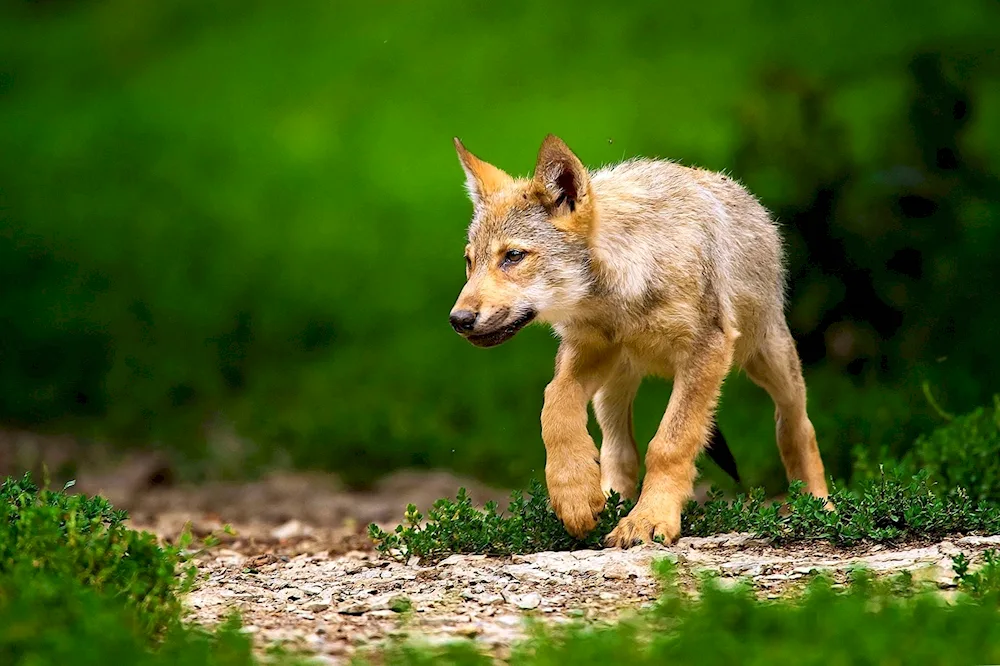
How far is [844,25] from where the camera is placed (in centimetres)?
1550

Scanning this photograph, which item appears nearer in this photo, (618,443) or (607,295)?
(607,295)

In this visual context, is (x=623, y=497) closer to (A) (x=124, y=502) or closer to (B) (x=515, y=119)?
(A) (x=124, y=502)

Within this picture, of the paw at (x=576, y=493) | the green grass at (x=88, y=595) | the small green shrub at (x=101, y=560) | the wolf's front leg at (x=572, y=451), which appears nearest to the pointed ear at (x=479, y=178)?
the wolf's front leg at (x=572, y=451)

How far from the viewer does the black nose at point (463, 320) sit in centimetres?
671

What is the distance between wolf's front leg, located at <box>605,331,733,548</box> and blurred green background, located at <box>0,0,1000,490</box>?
11.1 feet

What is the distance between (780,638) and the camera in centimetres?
458

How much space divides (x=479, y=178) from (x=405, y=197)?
25.2ft

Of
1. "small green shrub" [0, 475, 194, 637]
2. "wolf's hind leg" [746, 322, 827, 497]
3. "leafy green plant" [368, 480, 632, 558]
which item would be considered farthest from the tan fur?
"small green shrub" [0, 475, 194, 637]

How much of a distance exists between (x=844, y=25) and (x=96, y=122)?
28.9 ft

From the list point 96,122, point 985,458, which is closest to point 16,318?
point 96,122

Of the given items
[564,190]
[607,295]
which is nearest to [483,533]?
[607,295]

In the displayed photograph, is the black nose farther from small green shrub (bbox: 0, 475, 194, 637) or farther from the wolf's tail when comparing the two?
the wolf's tail

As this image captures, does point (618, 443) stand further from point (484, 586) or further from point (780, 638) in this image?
point (780, 638)

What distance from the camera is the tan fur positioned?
7102mm
